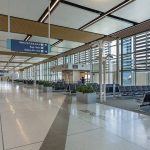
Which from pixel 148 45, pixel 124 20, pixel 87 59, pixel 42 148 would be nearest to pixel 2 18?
pixel 124 20

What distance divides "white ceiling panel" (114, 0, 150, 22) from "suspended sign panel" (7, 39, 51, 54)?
4114 mm

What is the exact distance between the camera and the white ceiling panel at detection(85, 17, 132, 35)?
33.3 ft

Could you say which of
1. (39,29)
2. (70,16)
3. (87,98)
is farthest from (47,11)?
(87,98)

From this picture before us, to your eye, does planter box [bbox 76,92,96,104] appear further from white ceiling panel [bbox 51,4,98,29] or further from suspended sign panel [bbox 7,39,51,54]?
white ceiling panel [bbox 51,4,98,29]

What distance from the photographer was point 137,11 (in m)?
8.69

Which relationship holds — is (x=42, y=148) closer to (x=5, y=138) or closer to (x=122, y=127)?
(x=5, y=138)

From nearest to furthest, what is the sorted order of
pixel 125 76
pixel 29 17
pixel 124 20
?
pixel 29 17, pixel 124 20, pixel 125 76

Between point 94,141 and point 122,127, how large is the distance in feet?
4.78

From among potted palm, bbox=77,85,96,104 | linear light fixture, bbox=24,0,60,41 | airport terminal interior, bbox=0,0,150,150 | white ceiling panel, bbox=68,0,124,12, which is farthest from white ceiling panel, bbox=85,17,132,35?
potted palm, bbox=77,85,96,104

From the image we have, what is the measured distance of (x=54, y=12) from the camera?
345 inches

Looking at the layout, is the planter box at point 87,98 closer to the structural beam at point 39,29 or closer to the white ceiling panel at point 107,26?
the white ceiling panel at point 107,26

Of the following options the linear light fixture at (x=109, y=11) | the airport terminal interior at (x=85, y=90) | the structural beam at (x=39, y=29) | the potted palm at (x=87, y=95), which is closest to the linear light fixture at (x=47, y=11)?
the airport terminal interior at (x=85, y=90)

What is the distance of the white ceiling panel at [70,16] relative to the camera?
27.8 feet

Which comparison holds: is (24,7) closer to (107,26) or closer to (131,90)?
(107,26)
